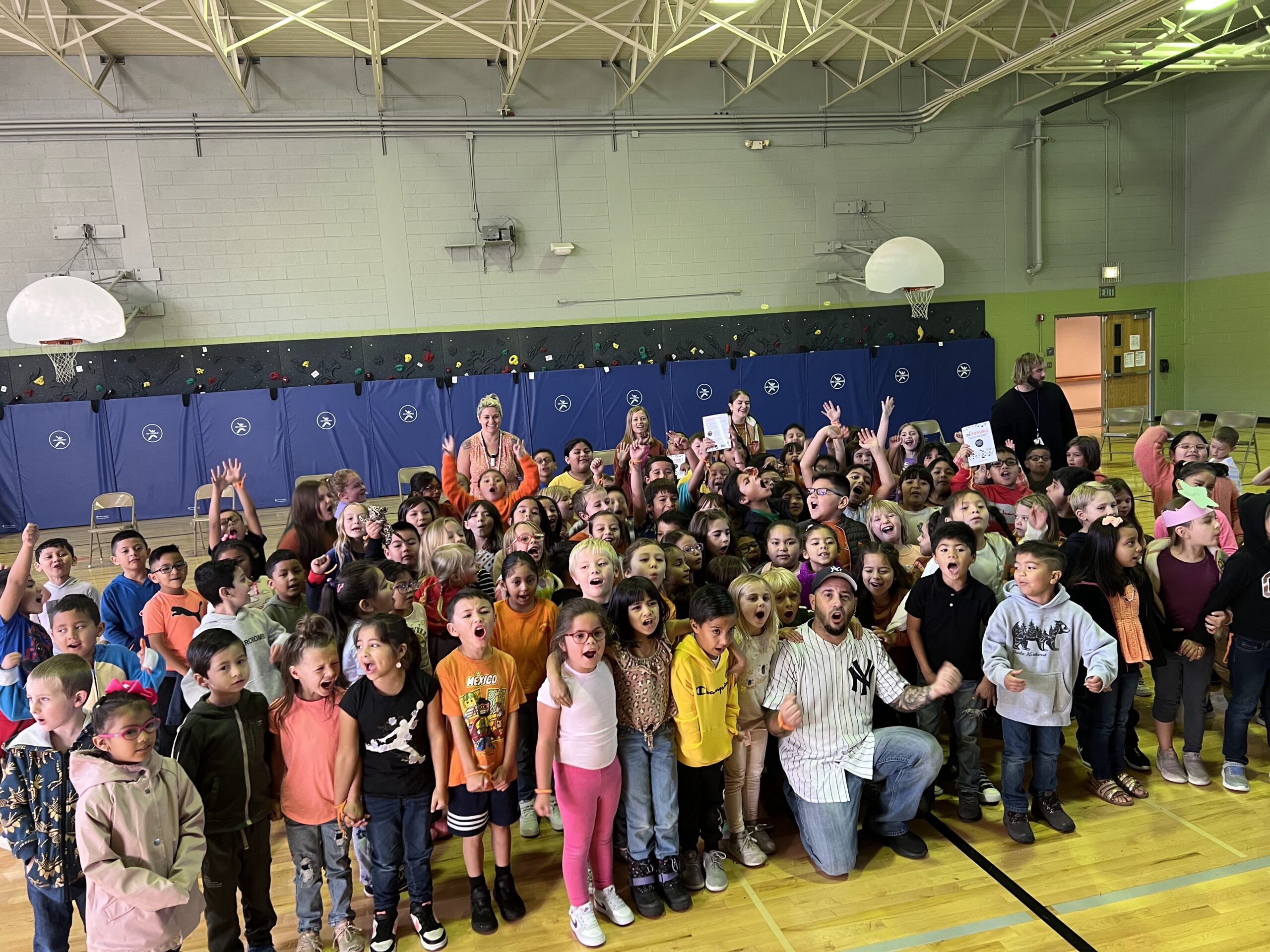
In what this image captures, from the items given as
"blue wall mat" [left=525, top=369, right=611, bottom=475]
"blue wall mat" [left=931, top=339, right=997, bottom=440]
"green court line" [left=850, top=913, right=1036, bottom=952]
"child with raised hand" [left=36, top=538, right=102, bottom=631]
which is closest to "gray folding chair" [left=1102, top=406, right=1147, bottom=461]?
"blue wall mat" [left=931, top=339, right=997, bottom=440]

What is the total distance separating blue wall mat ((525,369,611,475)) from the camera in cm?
1298

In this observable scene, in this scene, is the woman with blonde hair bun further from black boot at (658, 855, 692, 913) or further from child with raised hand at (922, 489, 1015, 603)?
black boot at (658, 855, 692, 913)

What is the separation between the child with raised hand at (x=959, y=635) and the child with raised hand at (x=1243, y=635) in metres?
1.12

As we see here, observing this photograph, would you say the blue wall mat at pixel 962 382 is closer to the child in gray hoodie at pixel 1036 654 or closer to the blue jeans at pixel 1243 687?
the blue jeans at pixel 1243 687

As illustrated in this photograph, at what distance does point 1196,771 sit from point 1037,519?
1397 millimetres

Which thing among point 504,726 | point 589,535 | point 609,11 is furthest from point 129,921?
point 609,11

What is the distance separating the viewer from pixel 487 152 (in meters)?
12.7

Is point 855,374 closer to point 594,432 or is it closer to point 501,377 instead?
point 594,432

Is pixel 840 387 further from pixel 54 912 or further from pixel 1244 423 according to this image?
pixel 54 912

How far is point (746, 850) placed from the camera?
348 cm

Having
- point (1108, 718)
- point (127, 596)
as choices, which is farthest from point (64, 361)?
point (1108, 718)

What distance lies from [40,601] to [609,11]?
927 cm

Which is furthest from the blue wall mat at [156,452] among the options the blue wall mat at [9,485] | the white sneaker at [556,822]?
the white sneaker at [556,822]

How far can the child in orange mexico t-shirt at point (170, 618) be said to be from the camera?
144 inches
